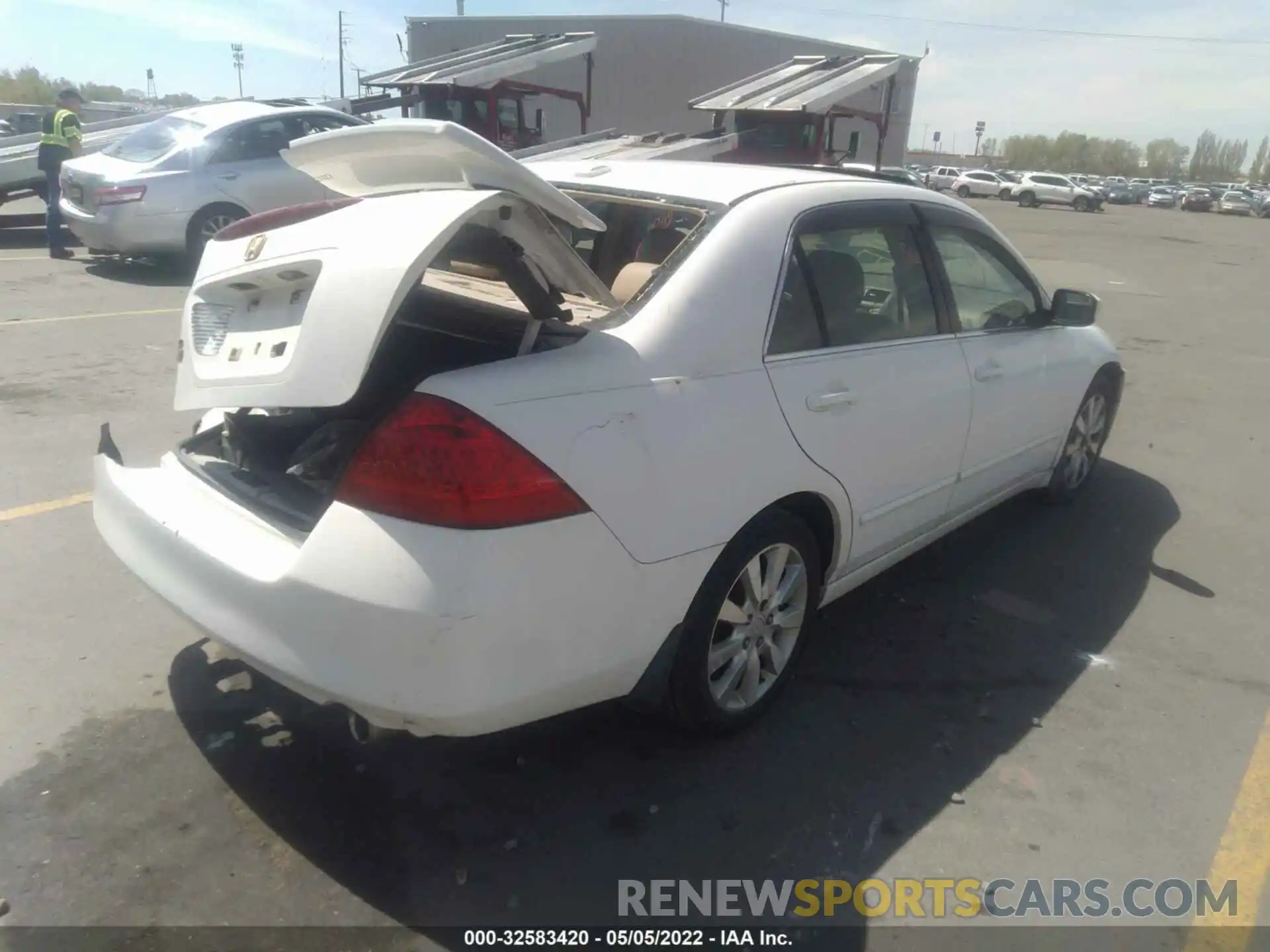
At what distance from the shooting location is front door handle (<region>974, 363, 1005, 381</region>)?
378 centimetres

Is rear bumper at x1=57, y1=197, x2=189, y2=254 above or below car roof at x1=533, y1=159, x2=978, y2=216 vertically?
below

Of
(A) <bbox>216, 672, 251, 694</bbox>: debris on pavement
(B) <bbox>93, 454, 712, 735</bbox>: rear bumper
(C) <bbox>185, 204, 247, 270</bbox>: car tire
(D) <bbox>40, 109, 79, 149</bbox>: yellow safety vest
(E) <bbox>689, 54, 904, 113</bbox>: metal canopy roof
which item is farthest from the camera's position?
(E) <bbox>689, 54, 904, 113</bbox>: metal canopy roof

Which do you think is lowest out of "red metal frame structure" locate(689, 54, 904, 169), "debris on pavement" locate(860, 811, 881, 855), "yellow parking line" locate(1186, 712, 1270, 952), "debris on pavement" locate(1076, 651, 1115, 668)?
"yellow parking line" locate(1186, 712, 1270, 952)

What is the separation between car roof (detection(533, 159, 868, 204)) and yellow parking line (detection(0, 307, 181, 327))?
6.18 m

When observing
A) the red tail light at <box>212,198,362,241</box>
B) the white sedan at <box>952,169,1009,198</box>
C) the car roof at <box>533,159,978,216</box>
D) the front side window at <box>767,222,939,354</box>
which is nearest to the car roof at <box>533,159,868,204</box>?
the car roof at <box>533,159,978,216</box>

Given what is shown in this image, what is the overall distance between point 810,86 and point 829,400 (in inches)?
496

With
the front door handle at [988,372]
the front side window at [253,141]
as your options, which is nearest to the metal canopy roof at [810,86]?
the front side window at [253,141]

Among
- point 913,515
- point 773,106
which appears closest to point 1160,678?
point 913,515

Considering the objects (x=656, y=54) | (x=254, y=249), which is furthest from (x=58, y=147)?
(x=656, y=54)

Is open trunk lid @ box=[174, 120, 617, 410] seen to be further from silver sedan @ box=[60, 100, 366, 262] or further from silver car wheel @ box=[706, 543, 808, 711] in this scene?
silver sedan @ box=[60, 100, 366, 262]

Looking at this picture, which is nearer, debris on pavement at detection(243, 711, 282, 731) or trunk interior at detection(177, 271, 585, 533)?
trunk interior at detection(177, 271, 585, 533)

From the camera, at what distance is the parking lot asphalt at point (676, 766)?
2.42 meters

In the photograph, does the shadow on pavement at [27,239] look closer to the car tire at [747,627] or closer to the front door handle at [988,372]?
the front door handle at [988,372]

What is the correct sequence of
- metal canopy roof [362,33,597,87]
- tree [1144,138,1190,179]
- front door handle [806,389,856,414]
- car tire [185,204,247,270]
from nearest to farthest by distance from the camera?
front door handle [806,389,856,414]
car tire [185,204,247,270]
metal canopy roof [362,33,597,87]
tree [1144,138,1190,179]
